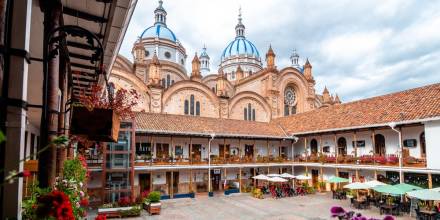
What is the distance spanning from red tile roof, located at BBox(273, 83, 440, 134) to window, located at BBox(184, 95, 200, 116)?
10766 mm

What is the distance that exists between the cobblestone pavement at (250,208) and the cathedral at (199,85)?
1219cm

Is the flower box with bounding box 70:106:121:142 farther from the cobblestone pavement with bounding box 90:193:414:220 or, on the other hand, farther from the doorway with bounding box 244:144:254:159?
the doorway with bounding box 244:144:254:159

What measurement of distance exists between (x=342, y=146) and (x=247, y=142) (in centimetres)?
923

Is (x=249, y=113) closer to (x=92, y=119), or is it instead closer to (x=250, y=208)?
(x=250, y=208)

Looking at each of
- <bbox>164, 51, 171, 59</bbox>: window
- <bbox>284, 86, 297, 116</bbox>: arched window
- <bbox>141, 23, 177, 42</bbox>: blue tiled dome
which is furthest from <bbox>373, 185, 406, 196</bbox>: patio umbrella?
<bbox>141, 23, 177, 42</bbox>: blue tiled dome

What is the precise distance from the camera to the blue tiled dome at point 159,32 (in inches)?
1972

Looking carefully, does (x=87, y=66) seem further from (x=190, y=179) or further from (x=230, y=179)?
(x=230, y=179)

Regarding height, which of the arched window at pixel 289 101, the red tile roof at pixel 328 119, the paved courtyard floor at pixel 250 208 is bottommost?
the paved courtyard floor at pixel 250 208

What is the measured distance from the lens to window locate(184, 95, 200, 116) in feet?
112

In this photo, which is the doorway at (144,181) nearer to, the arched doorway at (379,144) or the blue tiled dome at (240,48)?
the arched doorway at (379,144)

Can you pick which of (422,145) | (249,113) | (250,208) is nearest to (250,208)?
(250,208)

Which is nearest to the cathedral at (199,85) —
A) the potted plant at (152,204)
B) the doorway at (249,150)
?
the doorway at (249,150)

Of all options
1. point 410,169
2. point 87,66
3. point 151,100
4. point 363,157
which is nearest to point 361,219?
point 87,66

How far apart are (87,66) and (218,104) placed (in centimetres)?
2807
